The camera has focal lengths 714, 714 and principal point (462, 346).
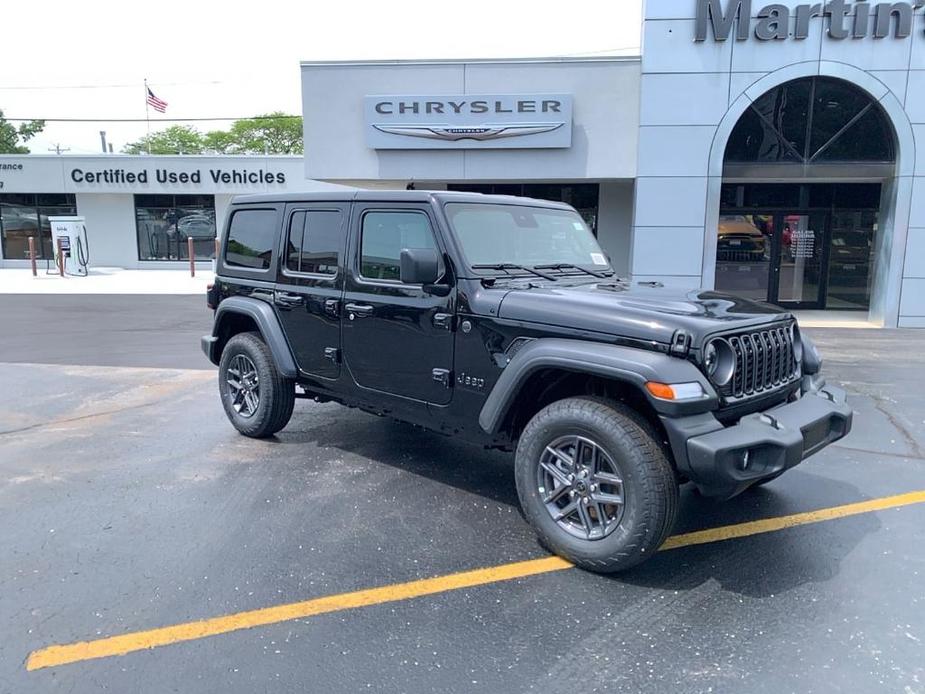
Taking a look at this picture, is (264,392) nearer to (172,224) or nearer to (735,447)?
(735,447)

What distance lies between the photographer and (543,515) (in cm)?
383

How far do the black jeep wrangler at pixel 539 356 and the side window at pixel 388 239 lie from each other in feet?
0.04

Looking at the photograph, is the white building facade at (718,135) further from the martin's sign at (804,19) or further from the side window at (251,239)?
the side window at (251,239)

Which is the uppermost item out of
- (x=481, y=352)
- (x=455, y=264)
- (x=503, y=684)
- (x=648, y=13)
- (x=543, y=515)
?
(x=648, y=13)

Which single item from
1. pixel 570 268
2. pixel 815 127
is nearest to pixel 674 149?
pixel 815 127

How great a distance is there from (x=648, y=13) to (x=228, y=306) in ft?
34.4

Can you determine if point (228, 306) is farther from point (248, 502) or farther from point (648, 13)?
point (648, 13)

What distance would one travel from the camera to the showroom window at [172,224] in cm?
2747

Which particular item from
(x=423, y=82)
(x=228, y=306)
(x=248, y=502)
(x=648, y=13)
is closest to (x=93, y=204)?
(x=423, y=82)

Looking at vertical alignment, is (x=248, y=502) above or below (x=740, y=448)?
below

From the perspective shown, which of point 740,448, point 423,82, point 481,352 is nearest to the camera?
point 740,448

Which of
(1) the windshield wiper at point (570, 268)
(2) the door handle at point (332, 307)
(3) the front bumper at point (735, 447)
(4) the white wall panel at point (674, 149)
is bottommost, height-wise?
(3) the front bumper at point (735, 447)

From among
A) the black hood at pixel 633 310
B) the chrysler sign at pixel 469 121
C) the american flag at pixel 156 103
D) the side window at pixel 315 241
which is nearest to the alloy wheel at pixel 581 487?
the black hood at pixel 633 310

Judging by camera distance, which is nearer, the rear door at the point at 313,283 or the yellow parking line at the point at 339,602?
the yellow parking line at the point at 339,602
